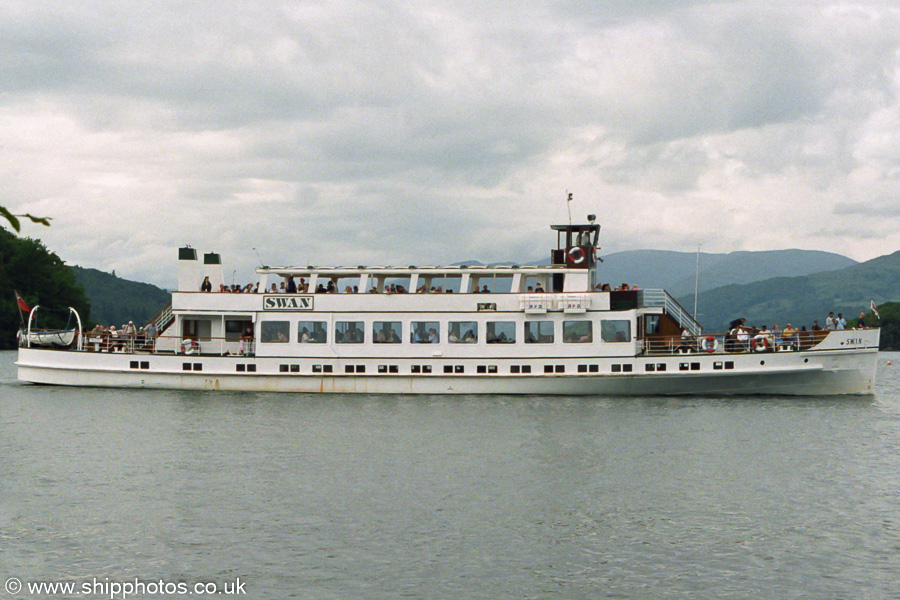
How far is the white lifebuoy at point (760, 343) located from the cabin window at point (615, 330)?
5068 millimetres

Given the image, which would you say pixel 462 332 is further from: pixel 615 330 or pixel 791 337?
pixel 791 337

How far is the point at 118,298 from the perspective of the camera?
172375mm

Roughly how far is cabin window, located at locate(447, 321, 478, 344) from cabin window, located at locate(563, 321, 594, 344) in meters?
3.83

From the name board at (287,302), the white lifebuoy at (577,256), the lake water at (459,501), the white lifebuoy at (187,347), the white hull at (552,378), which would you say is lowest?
the lake water at (459,501)

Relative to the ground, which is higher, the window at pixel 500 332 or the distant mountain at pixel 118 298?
the distant mountain at pixel 118 298

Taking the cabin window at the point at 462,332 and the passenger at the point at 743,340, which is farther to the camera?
the cabin window at the point at 462,332

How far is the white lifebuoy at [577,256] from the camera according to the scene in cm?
3869

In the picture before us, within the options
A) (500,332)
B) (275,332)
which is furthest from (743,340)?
(275,332)

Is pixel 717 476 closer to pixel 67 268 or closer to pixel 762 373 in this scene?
pixel 762 373

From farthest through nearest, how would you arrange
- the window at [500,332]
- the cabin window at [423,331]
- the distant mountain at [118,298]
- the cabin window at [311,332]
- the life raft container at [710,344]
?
the distant mountain at [118,298]
the cabin window at [311,332]
the cabin window at [423,331]
the window at [500,332]
the life raft container at [710,344]

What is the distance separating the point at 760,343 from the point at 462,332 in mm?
12264

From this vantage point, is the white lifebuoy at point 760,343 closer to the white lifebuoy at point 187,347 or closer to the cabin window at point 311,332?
the cabin window at point 311,332

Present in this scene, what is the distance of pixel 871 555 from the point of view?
1706 cm

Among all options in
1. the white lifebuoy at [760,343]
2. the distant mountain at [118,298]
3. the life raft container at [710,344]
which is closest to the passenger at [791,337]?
the white lifebuoy at [760,343]
